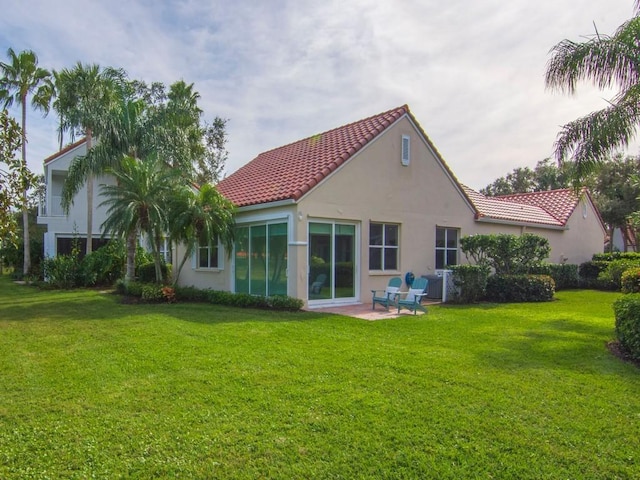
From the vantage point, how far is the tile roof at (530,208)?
64.9ft

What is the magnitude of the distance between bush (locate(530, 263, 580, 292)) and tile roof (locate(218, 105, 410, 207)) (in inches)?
388

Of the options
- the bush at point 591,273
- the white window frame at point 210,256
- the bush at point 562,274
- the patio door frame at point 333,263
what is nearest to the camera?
the patio door frame at point 333,263

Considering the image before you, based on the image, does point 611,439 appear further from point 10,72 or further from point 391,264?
point 10,72

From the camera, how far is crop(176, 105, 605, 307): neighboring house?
12969 millimetres

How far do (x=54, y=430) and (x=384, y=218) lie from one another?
38.1 ft

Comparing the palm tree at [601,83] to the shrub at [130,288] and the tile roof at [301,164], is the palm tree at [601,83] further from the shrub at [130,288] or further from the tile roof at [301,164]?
the shrub at [130,288]

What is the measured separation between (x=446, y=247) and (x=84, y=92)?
56.7ft

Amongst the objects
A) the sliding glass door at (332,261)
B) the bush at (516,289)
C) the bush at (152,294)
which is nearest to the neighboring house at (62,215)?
the bush at (152,294)

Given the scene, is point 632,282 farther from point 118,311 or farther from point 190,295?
point 118,311

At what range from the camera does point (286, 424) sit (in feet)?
15.0

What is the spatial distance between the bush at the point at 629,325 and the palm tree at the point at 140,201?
12254 millimetres

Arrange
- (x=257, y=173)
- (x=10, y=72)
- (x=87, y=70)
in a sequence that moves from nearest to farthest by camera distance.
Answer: (x=257, y=173) → (x=87, y=70) → (x=10, y=72)

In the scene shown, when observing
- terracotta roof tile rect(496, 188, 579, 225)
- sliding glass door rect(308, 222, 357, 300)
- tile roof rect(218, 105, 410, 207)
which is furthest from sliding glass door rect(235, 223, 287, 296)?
terracotta roof tile rect(496, 188, 579, 225)

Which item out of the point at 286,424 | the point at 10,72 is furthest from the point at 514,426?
the point at 10,72
